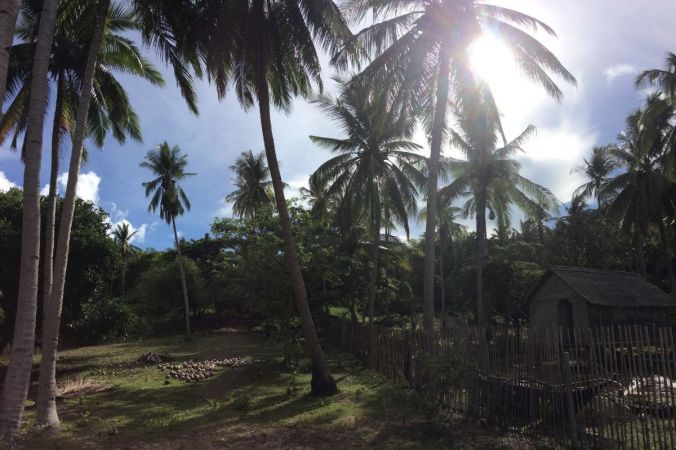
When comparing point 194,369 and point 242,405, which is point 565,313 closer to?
point 194,369

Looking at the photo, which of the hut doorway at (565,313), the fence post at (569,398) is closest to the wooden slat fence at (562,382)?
the fence post at (569,398)

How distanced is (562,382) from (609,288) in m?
16.7

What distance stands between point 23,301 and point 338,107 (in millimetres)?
16787

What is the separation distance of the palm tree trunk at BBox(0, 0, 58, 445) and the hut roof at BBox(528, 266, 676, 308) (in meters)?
19.7

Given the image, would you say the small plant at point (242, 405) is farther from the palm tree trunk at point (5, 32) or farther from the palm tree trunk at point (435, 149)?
the palm tree trunk at point (5, 32)

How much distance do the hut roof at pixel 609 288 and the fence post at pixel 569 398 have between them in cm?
1420

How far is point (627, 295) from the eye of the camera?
2145 centimetres

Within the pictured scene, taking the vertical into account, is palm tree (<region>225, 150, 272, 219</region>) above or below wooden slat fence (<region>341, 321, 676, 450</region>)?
above

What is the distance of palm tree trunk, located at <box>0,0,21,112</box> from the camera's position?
21.1ft

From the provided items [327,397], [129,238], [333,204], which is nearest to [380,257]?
[333,204]

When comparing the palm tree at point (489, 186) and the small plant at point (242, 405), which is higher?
the palm tree at point (489, 186)

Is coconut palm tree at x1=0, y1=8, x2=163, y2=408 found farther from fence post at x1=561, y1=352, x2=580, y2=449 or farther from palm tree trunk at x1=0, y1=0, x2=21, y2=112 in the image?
fence post at x1=561, y1=352, x2=580, y2=449

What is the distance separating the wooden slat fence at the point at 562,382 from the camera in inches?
245

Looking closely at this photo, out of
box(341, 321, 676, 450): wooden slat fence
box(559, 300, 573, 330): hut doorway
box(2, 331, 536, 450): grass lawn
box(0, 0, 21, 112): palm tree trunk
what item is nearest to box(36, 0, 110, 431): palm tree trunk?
box(2, 331, 536, 450): grass lawn
